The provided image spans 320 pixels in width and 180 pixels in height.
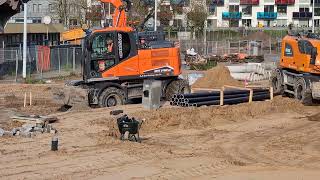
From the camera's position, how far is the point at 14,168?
12883 mm

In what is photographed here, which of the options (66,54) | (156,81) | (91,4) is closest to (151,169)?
(156,81)

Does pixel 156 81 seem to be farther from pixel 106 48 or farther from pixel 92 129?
pixel 92 129

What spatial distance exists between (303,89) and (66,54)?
19.9 m

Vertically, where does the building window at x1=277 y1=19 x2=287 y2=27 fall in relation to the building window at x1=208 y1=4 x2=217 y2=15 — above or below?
below

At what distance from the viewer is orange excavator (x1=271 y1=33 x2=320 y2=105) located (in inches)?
881

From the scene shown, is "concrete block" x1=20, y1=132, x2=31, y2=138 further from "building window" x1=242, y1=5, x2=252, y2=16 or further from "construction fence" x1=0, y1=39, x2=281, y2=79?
"building window" x1=242, y1=5, x2=252, y2=16

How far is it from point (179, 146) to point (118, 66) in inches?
253

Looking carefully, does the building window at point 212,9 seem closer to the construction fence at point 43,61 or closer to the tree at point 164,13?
the tree at point 164,13

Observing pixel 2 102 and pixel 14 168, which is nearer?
pixel 14 168

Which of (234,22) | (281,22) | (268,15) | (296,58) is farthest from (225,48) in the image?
(234,22)

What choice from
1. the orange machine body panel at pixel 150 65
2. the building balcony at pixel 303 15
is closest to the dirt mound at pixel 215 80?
the orange machine body panel at pixel 150 65

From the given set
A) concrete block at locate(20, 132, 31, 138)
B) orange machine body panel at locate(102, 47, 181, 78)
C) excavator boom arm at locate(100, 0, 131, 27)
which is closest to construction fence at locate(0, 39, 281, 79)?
excavator boom arm at locate(100, 0, 131, 27)

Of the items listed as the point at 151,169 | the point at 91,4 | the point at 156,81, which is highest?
the point at 91,4

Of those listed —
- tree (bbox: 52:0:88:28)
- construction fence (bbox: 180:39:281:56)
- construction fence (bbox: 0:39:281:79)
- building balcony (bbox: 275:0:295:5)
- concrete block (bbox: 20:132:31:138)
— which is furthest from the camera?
building balcony (bbox: 275:0:295:5)
